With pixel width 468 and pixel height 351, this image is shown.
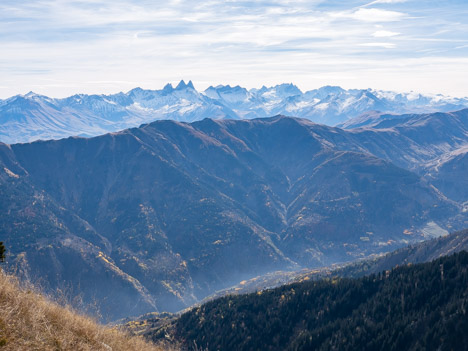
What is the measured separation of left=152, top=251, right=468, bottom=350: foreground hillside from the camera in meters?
79.5

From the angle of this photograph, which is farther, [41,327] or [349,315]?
[349,315]

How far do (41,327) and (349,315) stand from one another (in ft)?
334

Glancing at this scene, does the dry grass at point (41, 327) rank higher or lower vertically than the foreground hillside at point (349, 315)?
higher

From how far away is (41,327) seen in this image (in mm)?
27250

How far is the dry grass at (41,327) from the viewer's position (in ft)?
84.0

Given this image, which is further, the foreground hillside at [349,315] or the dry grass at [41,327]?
the foreground hillside at [349,315]

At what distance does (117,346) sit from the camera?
102ft

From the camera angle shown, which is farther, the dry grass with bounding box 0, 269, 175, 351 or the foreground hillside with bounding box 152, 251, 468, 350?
the foreground hillside with bounding box 152, 251, 468, 350

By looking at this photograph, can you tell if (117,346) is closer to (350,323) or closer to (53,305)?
(53,305)

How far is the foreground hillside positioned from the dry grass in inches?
1528

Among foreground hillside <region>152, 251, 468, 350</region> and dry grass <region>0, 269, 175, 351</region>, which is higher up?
dry grass <region>0, 269, 175, 351</region>

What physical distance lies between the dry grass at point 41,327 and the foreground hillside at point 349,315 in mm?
38812

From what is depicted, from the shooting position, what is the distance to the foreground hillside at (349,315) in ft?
261

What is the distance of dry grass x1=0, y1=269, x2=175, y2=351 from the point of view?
25594 mm
